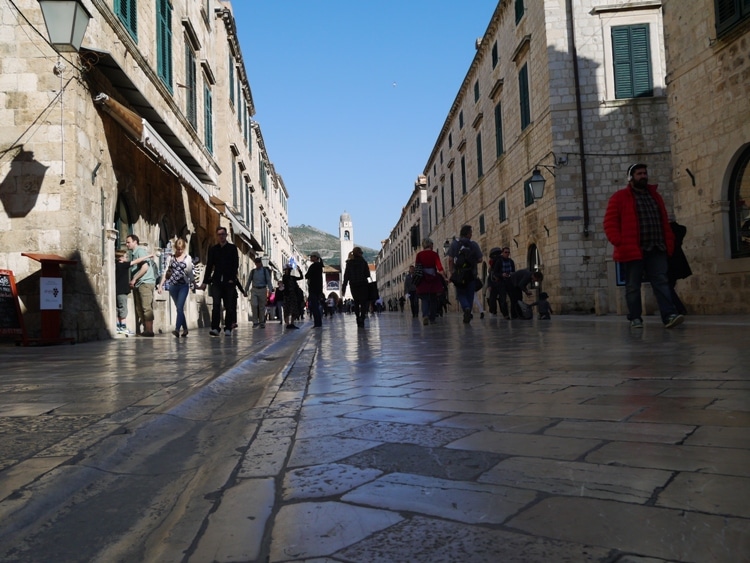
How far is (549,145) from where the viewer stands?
18359mm

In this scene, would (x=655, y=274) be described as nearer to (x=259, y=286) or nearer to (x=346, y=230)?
(x=259, y=286)

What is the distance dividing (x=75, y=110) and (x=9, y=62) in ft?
3.88

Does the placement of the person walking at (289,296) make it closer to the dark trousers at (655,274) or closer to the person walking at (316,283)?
the person walking at (316,283)

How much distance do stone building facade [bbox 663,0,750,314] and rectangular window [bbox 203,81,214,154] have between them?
12.8 metres

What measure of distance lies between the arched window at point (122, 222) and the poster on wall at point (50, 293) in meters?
3.01

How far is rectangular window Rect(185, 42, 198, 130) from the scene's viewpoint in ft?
56.5

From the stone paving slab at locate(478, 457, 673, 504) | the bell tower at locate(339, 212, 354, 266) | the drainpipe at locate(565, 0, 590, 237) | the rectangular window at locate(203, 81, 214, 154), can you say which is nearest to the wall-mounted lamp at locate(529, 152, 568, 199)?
the drainpipe at locate(565, 0, 590, 237)

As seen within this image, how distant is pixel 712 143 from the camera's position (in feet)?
38.0

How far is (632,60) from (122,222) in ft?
44.8

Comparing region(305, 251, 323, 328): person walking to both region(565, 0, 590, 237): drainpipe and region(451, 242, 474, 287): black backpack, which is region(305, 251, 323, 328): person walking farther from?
region(565, 0, 590, 237): drainpipe

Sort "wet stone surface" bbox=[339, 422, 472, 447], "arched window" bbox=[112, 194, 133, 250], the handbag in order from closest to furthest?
1. "wet stone surface" bbox=[339, 422, 472, 447]
2. "arched window" bbox=[112, 194, 133, 250]
3. the handbag

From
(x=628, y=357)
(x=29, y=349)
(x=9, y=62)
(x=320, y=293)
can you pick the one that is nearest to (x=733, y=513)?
(x=628, y=357)

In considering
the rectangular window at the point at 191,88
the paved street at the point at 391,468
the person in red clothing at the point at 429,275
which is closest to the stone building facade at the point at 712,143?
the person in red clothing at the point at 429,275

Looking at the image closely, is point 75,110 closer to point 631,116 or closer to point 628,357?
point 628,357
